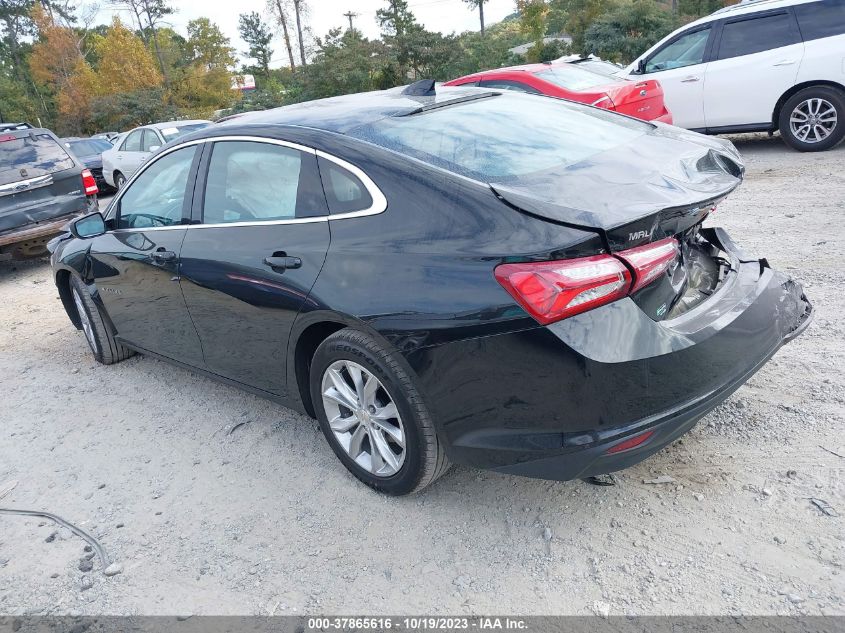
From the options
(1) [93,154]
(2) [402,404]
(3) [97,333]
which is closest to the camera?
(2) [402,404]

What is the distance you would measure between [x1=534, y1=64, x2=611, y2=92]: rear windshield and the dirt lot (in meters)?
5.33

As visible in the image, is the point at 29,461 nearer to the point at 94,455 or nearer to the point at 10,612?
the point at 94,455

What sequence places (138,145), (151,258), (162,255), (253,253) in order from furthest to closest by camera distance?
1. (138,145)
2. (151,258)
3. (162,255)
4. (253,253)

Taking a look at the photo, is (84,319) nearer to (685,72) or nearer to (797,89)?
(685,72)

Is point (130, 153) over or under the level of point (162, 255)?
under

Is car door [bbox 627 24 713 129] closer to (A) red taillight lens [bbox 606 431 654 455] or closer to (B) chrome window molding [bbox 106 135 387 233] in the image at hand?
(B) chrome window molding [bbox 106 135 387 233]

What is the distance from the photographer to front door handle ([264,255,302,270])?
10.1 ft

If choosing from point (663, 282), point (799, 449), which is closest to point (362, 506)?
point (663, 282)

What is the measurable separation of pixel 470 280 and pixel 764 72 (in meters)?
8.11

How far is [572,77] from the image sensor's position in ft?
29.8

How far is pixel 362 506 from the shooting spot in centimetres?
313

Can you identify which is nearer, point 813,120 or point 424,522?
point 424,522

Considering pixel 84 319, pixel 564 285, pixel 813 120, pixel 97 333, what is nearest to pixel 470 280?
pixel 564 285

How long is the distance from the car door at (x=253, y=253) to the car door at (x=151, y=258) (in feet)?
0.51
